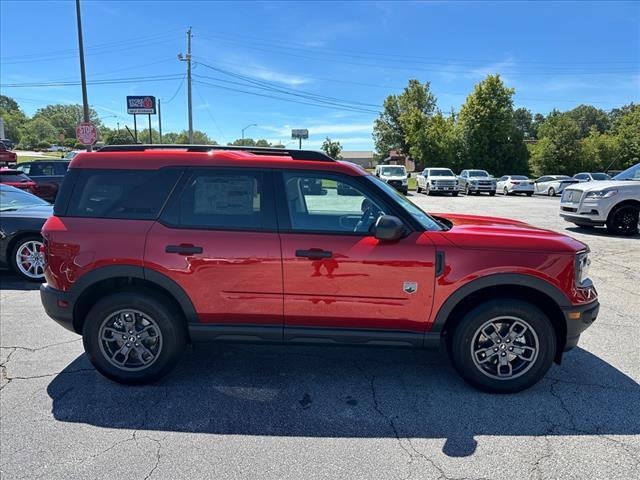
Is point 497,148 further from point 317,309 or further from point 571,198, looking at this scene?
point 317,309

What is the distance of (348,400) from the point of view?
332 centimetres

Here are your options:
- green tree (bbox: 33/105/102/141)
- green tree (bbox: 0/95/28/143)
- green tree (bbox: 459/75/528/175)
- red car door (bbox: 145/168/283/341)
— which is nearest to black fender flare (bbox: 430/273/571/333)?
red car door (bbox: 145/168/283/341)

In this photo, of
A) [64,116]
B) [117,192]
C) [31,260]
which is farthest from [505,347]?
[64,116]

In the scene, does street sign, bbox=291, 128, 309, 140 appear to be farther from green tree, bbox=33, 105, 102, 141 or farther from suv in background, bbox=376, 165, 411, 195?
green tree, bbox=33, 105, 102, 141

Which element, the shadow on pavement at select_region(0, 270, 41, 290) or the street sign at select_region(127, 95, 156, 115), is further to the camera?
the street sign at select_region(127, 95, 156, 115)

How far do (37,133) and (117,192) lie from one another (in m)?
153

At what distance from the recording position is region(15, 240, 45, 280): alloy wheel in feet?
21.5

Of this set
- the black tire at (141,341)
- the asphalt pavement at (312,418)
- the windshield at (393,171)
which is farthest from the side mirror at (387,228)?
the windshield at (393,171)

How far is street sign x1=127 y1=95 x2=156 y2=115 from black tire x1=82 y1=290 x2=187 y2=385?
4582 cm

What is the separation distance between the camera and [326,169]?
11.3 feet

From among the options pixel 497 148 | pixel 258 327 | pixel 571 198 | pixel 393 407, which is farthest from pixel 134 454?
pixel 497 148

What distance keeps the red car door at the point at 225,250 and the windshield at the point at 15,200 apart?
528 centimetres

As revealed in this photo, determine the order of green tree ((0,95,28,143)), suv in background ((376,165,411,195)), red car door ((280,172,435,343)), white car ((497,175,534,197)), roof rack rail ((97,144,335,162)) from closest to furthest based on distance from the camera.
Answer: red car door ((280,172,435,343)), roof rack rail ((97,144,335,162)), suv in background ((376,165,411,195)), white car ((497,175,534,197)), green tree ((0,95,28,143))

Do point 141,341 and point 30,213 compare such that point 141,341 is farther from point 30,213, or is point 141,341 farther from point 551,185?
point 551,185
